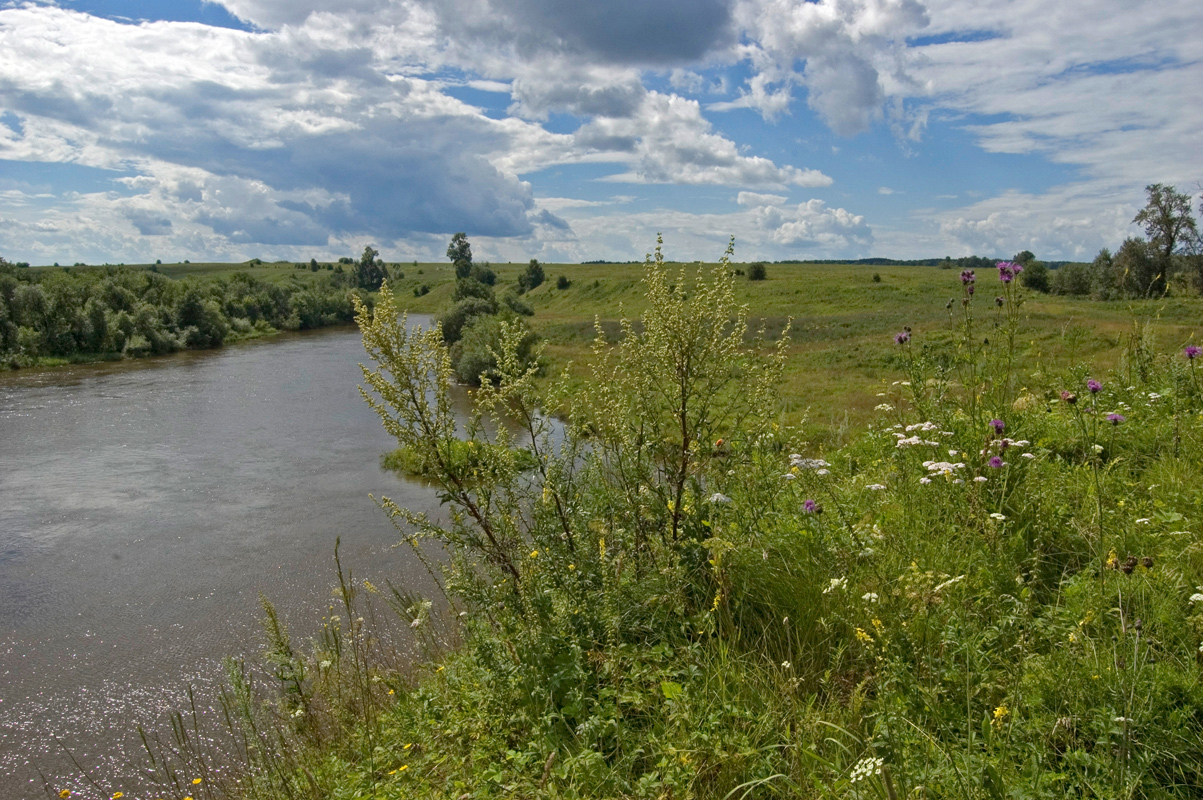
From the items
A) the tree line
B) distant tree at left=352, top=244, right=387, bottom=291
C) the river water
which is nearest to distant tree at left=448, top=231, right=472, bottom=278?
distant tree at left=352, top=244, right=387, bottom=291

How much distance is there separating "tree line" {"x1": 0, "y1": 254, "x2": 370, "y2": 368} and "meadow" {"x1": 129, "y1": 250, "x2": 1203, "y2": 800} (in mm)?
48805

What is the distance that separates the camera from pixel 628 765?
9.87 ft

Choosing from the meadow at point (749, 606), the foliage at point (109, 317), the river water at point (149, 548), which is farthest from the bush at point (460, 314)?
the meadow at point (749, 606)

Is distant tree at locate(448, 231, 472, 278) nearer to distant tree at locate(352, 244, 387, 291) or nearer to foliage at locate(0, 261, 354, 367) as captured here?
distant tree at locate(352, 244, 387, 291)

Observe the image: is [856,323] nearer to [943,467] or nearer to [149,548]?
[149,548]

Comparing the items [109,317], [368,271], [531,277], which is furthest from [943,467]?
[368,271]

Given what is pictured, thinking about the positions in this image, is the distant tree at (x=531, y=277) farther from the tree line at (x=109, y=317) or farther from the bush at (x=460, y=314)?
the bush at (x=460, y=314)

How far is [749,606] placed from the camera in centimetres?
389

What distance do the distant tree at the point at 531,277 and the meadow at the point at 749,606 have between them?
8489 cm

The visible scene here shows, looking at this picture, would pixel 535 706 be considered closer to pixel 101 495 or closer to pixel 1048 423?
pixel 1048 423

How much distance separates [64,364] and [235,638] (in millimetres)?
42130

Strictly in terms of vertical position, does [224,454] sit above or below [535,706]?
below

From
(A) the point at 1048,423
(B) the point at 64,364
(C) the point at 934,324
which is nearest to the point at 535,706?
(A) the point at 1048,423

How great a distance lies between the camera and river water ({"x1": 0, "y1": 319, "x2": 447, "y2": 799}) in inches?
351
